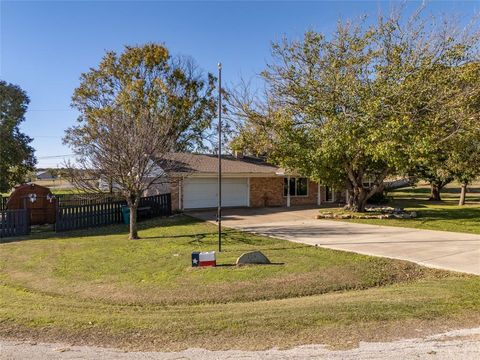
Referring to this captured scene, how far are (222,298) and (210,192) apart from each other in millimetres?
17923

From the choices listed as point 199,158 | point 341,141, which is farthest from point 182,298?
point 199,158

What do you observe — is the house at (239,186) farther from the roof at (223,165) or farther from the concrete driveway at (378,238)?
the concrete driveway at (378,238)

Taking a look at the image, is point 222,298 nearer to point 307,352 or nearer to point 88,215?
point 307,352

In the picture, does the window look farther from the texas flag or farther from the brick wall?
the texas flag

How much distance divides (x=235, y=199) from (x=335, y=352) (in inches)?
846

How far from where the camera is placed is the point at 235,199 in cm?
2592

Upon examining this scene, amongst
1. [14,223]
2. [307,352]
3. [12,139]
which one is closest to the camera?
[307,352]

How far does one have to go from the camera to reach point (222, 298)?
22.8ft

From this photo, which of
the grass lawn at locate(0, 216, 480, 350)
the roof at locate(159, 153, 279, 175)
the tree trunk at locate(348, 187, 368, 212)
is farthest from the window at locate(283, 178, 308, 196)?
the grass lawn at locate(0, 216, 480, 350)

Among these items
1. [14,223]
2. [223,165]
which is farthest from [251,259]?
[223,165]

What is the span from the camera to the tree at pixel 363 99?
55.0 ft

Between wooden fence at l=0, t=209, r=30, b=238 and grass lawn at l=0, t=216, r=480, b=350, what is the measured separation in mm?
3735

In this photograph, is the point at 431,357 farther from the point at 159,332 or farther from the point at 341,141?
the point at 341,141

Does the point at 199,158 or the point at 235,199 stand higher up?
the point at 199,158
